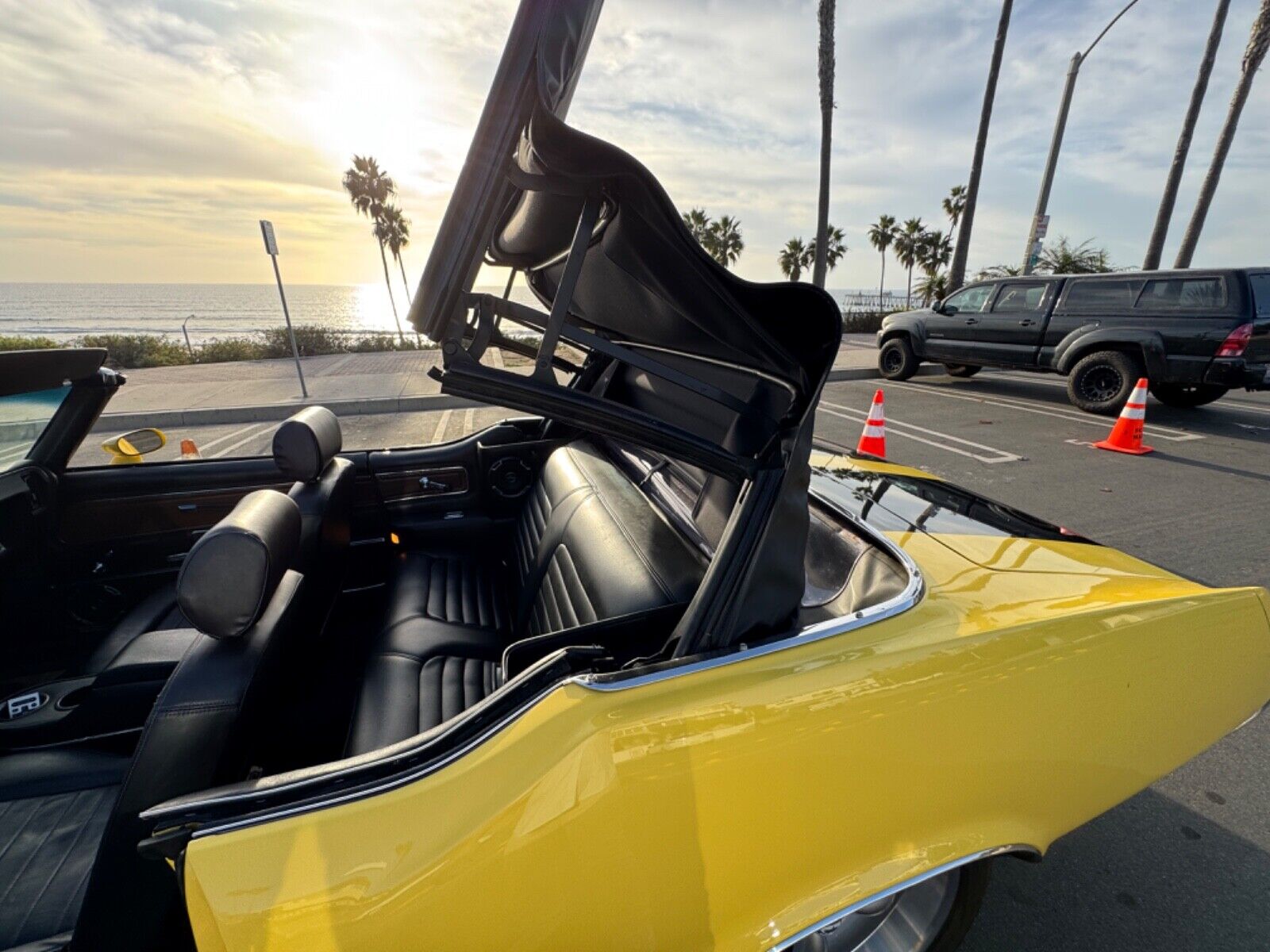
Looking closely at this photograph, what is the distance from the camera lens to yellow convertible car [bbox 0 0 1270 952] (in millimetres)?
935

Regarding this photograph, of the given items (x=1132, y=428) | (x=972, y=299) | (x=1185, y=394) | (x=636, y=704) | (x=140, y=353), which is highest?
(x=972, y=299)

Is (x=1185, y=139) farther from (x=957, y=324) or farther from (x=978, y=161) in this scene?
(x=957, y=324)

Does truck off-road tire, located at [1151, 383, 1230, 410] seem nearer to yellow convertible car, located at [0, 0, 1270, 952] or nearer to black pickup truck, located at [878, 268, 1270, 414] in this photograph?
black pickup truck, located at [878, 268, 1270, 414]

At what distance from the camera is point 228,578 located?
4.17 ft

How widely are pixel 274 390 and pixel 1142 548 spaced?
37.2 feet

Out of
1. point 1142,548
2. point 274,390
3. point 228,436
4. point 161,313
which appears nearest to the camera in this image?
point 1142,548

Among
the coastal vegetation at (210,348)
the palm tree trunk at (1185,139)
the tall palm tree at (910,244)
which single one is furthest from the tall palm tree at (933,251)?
the coastal vegetation at (210,348)

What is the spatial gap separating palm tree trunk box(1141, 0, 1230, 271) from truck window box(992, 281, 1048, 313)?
908 centimetres

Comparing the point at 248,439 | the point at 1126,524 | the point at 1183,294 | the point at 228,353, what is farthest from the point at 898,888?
the point at 228,353

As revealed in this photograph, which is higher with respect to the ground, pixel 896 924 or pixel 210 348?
pixel 896 924

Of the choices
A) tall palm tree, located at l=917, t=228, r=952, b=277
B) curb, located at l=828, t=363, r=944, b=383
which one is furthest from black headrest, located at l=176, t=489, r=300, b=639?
tall palm tree, located at l=917, t=228, r=952, b=277

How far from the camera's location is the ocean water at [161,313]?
101ft

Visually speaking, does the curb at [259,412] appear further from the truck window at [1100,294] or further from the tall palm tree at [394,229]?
the tall palm tree at [394,229]

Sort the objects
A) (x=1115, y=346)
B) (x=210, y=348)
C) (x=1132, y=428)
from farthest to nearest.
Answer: (x=210, y=348)
(x=1115, y=346)
(x=1132, y=428)
